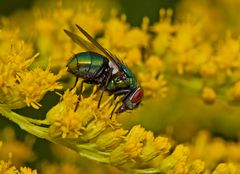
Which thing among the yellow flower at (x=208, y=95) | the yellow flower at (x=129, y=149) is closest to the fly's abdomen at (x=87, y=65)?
the yellow flower at (x=129, y=149)

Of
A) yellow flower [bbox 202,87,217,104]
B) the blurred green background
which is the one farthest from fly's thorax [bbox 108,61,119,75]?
the blurred green background

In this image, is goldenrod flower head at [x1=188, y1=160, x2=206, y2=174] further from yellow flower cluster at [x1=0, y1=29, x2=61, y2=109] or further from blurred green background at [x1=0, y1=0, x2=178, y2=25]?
blurred green background at [x1=0, y1=0, x2=178, y2=25]

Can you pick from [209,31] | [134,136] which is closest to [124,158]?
[134,136]

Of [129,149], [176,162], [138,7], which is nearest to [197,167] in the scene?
[176,162]

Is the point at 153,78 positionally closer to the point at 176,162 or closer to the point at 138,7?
the point at 176,162

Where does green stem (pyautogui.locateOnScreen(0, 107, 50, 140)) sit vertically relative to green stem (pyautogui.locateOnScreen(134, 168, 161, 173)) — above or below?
below

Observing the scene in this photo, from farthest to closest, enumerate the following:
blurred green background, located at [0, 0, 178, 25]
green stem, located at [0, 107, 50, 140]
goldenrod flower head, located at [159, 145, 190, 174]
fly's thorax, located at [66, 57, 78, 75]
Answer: blurred green background, located at [0, 0, 178, 25], fly's thorax, located at [66, 57, 78, 75], goldenrod flower head, located at [159, 145, 190, 174], green stem, located at [0, 107, 50, 140]

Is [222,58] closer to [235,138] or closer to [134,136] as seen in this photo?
[235,138]

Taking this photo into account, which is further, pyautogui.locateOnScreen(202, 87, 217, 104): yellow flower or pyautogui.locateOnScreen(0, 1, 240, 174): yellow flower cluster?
pyautogui.locateOnScreen(202, 87, 217, 104): yellow flower

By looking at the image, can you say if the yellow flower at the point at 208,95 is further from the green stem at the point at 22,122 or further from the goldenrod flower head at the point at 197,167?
the green stem at the point at 22,122
